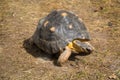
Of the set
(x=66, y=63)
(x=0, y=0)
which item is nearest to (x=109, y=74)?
(x=66, y=63)

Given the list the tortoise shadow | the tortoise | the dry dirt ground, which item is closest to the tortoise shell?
the tortoise

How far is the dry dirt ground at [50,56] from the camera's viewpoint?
5125 mm

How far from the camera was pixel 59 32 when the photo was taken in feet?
17.3

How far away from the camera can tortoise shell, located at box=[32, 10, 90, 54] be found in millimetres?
5250

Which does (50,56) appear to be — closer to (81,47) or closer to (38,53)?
(38,53)

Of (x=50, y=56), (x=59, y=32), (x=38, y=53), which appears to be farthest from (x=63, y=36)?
(x=38, y=53)

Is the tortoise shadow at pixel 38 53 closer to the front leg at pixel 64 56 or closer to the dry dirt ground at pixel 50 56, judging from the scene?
the dry dirt ground at pixel 50 56

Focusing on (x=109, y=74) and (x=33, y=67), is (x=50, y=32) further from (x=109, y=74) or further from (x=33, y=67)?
(x=109, y=74)

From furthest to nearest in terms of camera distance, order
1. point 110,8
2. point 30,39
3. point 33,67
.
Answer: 1. point 110,8
2. point 30,39
3. point 33,67

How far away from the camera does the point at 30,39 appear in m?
6.00

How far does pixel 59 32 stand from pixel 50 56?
0.55 meters

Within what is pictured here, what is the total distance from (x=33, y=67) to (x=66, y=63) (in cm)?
57

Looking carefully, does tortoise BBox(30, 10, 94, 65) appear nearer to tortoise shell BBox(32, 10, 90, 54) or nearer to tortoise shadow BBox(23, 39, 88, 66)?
tortoise shell BBox(32, 10, 90, 54)

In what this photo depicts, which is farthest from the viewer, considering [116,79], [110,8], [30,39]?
[110,8]
